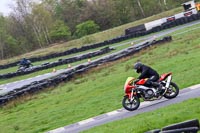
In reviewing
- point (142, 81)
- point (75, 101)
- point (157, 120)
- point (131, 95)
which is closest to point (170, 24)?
point (75, 101)

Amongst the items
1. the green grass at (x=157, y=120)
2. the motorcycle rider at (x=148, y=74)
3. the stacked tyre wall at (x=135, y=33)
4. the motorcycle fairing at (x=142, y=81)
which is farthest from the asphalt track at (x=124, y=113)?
the stacked tyre wall at (x=135, y=33)

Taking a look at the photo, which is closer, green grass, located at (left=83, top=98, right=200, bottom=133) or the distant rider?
green grass, located at (left=83, top=98, right=200, bottom=133)

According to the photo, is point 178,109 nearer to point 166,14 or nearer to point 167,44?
point 167,44

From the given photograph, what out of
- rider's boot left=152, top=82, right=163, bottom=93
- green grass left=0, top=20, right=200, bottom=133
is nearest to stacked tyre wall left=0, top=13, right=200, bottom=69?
green grass left=0, top=20, right=200, bottom=133

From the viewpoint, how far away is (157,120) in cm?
1088

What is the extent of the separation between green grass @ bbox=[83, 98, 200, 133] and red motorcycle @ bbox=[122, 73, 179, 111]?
1860mm

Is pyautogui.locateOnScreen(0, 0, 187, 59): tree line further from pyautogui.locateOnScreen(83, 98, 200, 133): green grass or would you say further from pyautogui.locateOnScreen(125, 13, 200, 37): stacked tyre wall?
pyautogui.locateOnScreen(83, 98, 200, 133): green grass

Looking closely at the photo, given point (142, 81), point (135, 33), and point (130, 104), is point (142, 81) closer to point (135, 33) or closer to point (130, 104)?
point (130, 104)

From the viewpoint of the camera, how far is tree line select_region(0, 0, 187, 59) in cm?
8556

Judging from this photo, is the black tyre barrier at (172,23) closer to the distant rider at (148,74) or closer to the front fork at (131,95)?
the distant rider at (148,74)

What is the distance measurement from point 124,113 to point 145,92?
43.0 inches

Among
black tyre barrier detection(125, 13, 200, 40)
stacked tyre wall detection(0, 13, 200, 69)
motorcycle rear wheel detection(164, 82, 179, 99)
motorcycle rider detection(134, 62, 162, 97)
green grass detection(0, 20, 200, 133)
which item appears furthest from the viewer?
stacked tyre wall detection(0, 13, 200, 69)

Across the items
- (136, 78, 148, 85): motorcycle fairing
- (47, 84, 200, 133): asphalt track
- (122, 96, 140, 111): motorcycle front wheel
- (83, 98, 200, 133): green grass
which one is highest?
(136, 78, 148, 85): motorcycle fairing

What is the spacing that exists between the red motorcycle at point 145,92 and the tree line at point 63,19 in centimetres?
6803
